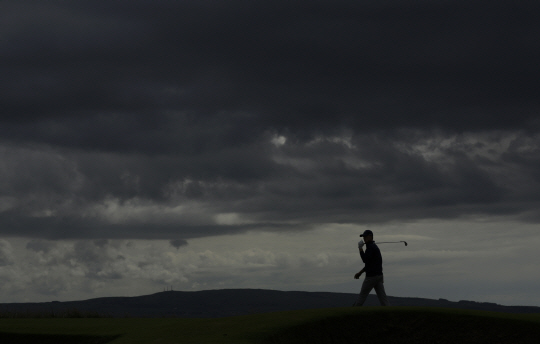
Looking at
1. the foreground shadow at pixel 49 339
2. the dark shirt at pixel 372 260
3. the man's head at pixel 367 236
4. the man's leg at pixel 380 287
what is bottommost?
the foreground shadow at pixel 49 339

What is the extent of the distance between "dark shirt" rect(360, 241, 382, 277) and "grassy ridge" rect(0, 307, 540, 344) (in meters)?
1.69

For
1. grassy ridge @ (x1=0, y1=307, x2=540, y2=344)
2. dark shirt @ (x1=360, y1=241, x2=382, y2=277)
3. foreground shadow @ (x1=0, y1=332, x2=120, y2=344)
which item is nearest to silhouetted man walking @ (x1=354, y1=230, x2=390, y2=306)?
dark shirt @ (x1=360, y1=241, x2=382, y2=277)

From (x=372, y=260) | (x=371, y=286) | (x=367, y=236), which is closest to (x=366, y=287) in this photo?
(x=371, y=286)

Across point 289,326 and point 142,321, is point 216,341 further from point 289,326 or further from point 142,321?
point 142,321

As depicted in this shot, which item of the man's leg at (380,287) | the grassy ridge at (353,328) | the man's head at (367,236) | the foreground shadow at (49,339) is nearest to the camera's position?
the grassy ridge at (353,328)

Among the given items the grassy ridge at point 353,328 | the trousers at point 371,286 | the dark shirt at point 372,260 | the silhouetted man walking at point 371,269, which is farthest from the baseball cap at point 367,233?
the grassy ridge at point 353,328

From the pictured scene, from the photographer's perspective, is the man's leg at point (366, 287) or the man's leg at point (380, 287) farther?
the man's leg at point (380, 287)

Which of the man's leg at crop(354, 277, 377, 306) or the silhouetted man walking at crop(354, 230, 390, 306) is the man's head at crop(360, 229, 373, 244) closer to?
the silhouetted man walking at crop(354, 230, 390, 306)

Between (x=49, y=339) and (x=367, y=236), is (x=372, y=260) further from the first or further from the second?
(x=49, y=339)

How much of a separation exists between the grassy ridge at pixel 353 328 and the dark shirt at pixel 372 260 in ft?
5.54

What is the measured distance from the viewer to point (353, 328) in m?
21.5

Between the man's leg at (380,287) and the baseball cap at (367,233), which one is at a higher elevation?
the baseball cap at (367,233)

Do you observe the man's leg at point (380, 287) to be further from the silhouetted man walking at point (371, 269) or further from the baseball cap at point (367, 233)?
the baseball cap at point (367, 233)

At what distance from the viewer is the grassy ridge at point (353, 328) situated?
20594mm
